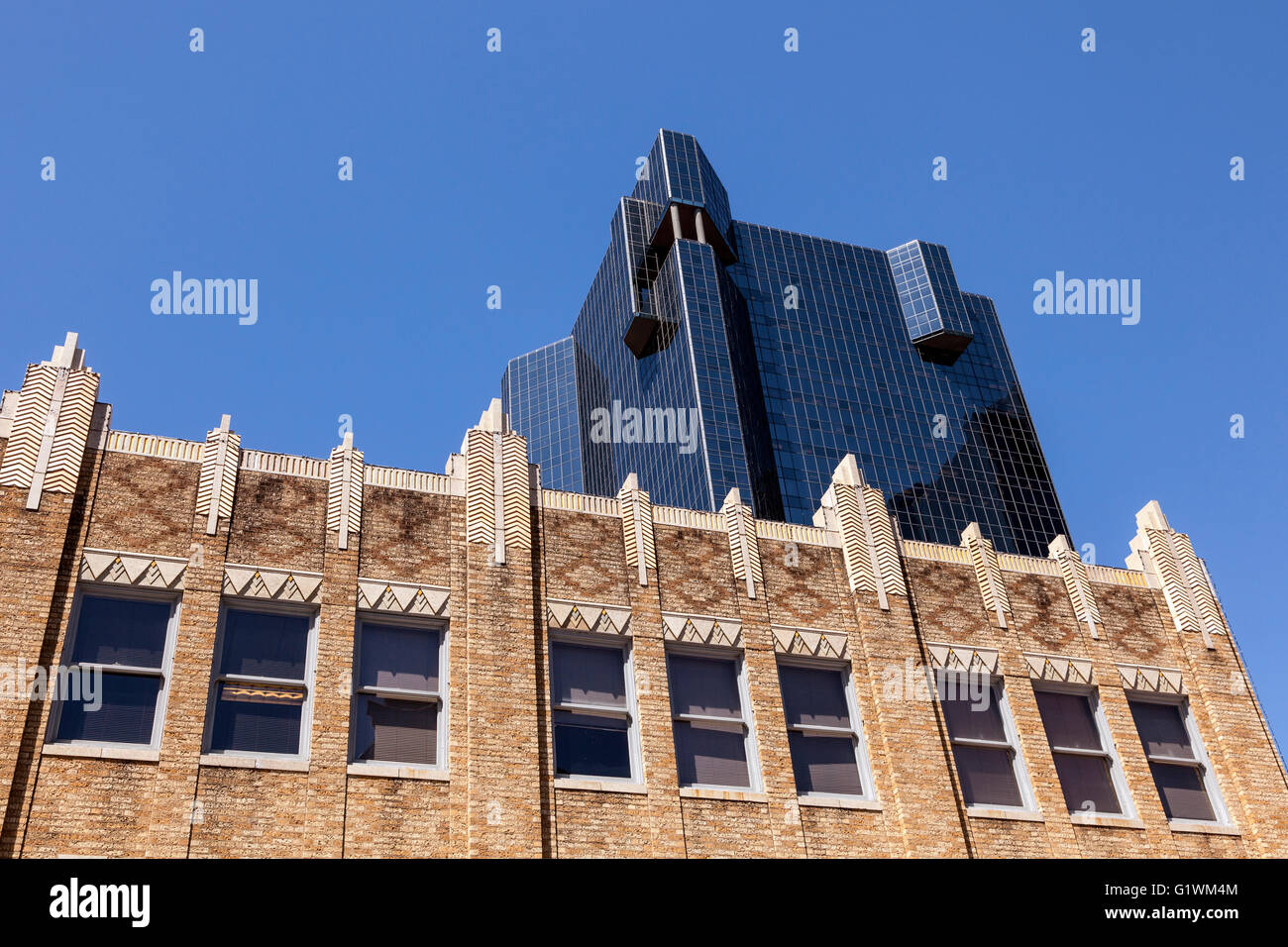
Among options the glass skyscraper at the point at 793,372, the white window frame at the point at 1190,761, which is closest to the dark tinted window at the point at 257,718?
the white window frame at the point at 1190,761

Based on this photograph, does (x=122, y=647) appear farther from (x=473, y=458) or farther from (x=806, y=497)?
(x=806, y=497)

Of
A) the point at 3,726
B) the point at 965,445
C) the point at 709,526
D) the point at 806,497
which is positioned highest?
the point at 965,445

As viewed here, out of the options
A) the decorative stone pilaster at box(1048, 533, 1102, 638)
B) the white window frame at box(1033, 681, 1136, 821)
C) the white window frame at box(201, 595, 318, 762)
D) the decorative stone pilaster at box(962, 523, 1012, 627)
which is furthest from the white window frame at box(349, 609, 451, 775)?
the decorative stone pilaster at box(1048, 533, 1102, 638)

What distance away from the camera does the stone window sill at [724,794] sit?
1659cm

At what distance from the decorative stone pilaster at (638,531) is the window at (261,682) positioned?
5072 millimetres

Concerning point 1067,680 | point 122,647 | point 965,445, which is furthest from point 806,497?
point 122,647

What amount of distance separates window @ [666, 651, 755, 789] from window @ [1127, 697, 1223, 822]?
7.36 meters

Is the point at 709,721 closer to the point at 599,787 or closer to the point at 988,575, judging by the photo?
the point at 599,787

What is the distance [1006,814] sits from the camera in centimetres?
1805

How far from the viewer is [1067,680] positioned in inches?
788

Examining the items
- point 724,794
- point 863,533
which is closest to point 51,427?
point 724,794

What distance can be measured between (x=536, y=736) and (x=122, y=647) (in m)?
5.55

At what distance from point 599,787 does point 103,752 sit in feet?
20.7

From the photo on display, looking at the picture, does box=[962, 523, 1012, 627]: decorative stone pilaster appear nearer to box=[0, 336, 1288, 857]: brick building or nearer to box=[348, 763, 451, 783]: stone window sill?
box=[0, 336, 1288, 857]: brick building
